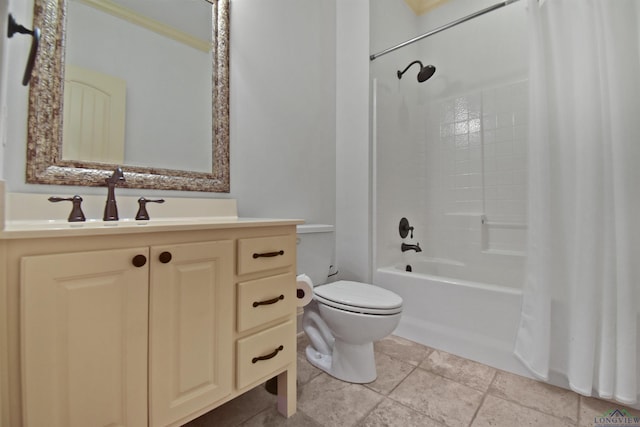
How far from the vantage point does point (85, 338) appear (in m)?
0.62

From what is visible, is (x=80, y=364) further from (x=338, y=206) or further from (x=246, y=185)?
(x=338, y=206)

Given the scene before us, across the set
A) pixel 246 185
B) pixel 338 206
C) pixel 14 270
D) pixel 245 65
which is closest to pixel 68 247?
pixel 14 270

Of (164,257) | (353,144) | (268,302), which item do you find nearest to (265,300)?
(268,302)

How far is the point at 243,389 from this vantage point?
91 cm

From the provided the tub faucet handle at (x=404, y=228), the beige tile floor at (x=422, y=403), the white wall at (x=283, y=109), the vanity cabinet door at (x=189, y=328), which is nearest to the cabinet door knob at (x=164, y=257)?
the vanity cabinet door at (x=189, y=328)

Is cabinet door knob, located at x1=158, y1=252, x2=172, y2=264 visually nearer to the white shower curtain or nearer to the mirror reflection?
the mirror reflection

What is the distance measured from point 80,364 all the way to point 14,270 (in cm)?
24

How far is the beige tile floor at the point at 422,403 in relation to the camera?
104cm

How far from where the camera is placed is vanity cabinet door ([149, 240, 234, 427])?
73 centimetres

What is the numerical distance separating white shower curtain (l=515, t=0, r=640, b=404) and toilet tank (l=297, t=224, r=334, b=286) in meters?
0.99

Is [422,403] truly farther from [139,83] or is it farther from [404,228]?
[139,83]

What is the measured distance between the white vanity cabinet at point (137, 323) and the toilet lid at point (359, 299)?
13.3 inches

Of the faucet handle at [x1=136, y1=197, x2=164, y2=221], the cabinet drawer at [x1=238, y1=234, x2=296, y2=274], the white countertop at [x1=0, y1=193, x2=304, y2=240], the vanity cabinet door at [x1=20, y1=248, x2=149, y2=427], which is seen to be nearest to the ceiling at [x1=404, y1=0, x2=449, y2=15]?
the white countertop at [x1=0, y1=193, x2=304, y2=240]

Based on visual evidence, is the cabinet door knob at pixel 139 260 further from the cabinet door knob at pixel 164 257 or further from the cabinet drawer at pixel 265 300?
the cabinet drawer at pixel 265 300
